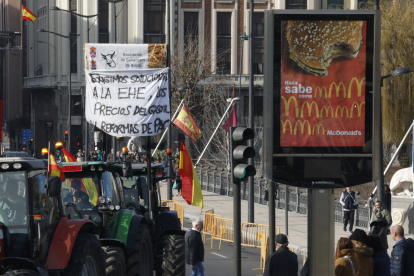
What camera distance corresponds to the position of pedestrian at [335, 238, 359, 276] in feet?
23.9

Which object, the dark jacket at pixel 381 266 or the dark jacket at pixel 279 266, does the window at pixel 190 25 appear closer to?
the dark jacket at pixel 279 266

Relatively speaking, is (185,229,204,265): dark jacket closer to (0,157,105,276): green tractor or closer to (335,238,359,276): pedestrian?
(0,157,105,276): green tractor

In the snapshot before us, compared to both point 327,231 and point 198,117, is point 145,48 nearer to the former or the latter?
point 327,231

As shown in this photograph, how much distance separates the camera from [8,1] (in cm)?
7612

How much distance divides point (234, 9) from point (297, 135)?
172 ft

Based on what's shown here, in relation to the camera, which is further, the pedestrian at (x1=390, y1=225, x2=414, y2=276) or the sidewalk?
the sidewalk

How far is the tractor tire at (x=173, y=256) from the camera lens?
10844 mm

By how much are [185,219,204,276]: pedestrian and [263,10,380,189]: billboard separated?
5.94m

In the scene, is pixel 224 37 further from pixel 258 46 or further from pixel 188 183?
pixel 188 183

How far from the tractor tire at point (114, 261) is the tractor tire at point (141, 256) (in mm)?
428

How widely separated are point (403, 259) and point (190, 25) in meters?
50.0

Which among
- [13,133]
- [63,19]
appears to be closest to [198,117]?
[63,19]

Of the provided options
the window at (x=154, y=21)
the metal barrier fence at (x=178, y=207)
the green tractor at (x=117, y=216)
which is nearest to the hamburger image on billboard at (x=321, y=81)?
the green tractor at (x=117, y=216)

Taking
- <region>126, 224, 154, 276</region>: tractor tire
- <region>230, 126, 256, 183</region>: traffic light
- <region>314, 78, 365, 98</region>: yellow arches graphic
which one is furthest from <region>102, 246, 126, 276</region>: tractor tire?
<region>314, 78, 365, 98</region>: yellow arches graphic
